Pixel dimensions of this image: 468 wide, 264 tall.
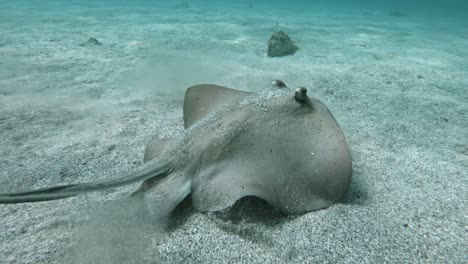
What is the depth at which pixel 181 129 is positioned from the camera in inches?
174

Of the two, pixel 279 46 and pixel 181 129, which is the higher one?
pixel 279 46

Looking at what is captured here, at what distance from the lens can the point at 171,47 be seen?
11008 millimetres

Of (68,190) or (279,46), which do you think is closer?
(68,190)

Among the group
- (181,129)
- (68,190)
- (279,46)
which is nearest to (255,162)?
(68,190)

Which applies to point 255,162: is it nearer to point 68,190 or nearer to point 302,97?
point 302,97

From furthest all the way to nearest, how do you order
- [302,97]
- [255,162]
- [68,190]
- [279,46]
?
1. [279,46]
2. [302,97]
3. [255,162]
4. [68,190]

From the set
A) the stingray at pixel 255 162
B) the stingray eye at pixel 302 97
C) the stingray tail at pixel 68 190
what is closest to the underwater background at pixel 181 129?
the stingray at pixel 255 162

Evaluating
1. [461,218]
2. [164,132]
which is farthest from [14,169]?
[461,218]

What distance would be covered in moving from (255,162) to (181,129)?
2183 mm

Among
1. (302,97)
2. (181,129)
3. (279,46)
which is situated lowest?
(181,129)

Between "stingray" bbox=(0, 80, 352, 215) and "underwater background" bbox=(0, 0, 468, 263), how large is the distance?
0.86 ft

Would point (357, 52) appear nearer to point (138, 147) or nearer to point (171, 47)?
point (171, 47)

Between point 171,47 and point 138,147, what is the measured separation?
8207 mm

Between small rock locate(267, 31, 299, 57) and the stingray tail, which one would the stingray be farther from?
small rock locate(267, 31, 299, 57)
